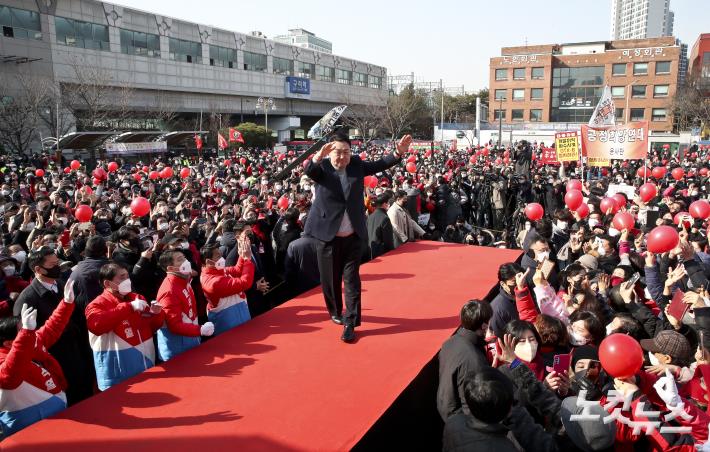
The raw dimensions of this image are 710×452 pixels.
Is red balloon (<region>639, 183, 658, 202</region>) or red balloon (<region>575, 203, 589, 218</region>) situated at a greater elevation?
red balloon (<region>639, 183, 658, 202</region>)

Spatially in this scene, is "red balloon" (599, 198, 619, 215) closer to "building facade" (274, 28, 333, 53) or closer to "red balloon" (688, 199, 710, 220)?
"red balloon" (688, 199, 710, 220)

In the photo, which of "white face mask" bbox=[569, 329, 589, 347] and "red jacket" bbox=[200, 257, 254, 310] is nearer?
"white face mask" bbox=[569, 329, 589, 347]

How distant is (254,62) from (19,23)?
24359 millimetres

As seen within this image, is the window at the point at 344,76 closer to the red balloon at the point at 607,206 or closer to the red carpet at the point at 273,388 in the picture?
the red balloon at the point at 607,206

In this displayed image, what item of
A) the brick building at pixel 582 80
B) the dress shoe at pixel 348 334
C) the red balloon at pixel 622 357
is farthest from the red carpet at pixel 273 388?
the brick building at pixel 582 80

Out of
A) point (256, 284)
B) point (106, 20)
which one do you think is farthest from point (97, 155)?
point (256, 284)

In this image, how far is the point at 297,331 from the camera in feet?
13.4

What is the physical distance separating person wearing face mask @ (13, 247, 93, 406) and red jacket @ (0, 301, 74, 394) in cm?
46

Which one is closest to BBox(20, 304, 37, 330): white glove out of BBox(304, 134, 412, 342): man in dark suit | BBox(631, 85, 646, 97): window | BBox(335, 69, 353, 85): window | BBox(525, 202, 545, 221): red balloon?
BBox(304, 134, 412, 342): man in dark suit

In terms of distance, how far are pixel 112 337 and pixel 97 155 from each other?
2771 cm

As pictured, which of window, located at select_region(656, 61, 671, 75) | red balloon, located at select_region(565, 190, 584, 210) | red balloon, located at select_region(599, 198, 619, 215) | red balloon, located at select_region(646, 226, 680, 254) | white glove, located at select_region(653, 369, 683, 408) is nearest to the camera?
white glove, located at select_region(653, 369, 683, 408)

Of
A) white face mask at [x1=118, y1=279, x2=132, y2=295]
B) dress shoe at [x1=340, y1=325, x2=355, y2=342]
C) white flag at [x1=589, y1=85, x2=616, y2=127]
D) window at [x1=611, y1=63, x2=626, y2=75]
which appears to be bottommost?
dress shoe at [x1=340, y1=325, x2=355, y2=342]

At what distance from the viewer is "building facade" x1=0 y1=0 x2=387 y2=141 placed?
35.3 meters

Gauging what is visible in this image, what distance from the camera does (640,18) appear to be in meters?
189
